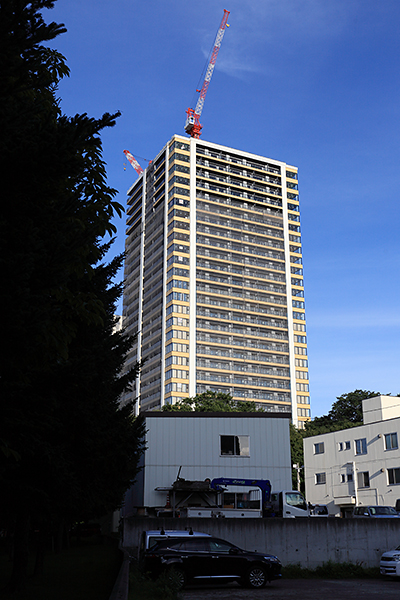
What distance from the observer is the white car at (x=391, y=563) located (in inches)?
816

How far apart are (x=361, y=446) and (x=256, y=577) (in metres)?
35.6

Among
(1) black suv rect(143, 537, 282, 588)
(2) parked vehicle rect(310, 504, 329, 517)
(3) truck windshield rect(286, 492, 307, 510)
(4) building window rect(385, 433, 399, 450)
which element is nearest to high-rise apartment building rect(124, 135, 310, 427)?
(4) building window rect(385, 433, 399, 450)

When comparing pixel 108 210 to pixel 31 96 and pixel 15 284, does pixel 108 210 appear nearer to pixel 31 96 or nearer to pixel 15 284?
pixel 31 96

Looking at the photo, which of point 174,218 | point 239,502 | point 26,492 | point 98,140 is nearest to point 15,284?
point 98,140

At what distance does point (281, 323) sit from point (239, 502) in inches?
3884

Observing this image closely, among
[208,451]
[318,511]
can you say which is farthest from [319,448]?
[208,451]

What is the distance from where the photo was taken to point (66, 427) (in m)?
16.1

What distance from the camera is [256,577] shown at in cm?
1722

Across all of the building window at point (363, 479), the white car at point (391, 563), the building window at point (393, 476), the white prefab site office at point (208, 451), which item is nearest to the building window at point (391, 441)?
the building window at point (393, 476)

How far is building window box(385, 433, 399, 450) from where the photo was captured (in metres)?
46.3

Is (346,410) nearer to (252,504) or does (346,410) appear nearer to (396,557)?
(252,504)

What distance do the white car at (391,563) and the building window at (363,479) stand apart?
94.4 feet

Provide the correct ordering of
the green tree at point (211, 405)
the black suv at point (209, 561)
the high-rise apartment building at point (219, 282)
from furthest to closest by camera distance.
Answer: the high-rise apartment building at point (219, 282)
the green tree at point (211, 405)
the black suv at point (209, 561)

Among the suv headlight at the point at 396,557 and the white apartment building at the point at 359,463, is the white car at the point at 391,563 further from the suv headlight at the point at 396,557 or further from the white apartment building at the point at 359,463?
the white apartment building at the point at 359,463
